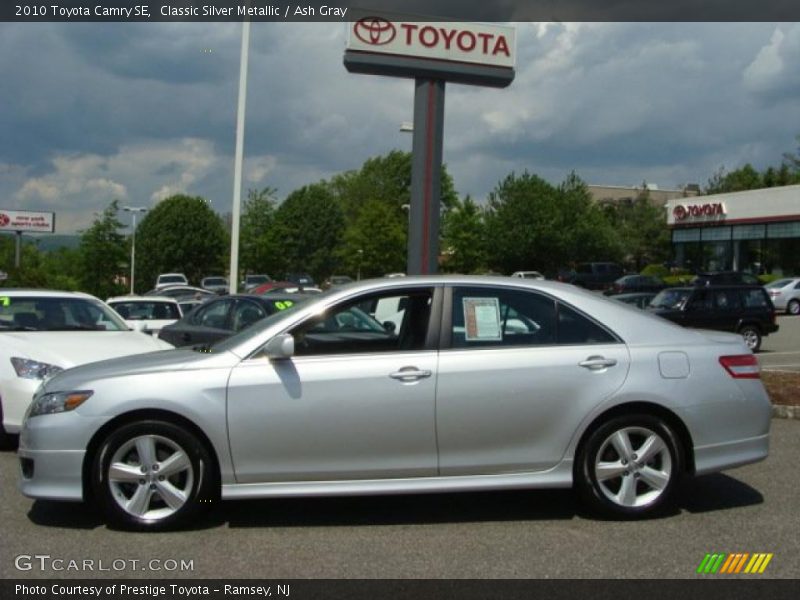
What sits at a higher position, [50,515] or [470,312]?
[470,312]

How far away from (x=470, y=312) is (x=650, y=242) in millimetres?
65583

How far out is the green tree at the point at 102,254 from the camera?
48.4 meters

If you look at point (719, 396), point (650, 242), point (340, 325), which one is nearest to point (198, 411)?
point (340, 325)

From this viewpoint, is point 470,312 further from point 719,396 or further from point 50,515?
point 50,515

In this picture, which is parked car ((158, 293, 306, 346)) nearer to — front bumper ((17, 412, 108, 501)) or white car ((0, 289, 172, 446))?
white car ((0, 289, 172, 446))

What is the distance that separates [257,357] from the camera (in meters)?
5.39

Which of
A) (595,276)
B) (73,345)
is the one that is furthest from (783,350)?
(595,276)

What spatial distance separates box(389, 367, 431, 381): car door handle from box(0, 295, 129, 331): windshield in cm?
499

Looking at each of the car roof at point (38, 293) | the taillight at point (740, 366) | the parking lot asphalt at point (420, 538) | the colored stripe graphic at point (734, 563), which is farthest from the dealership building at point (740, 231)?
the colored stripe graphic at point (734, 563)

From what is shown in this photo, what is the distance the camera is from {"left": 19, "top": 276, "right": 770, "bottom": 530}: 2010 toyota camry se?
17.2ft

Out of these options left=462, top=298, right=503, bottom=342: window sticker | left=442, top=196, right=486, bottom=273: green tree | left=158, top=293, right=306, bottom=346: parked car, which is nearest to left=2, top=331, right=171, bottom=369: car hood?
left=158, top=293, right=306, bottom=346: parked car

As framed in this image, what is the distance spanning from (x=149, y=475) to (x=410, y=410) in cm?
165

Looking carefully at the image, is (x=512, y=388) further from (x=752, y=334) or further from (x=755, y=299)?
(x=755, y=299)

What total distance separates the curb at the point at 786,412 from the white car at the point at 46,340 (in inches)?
261
